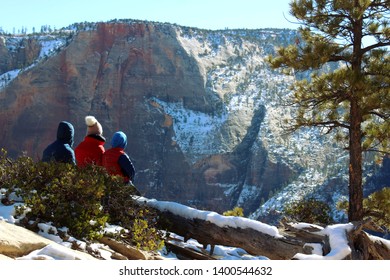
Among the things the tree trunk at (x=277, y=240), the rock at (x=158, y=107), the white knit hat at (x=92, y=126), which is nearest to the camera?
the tree trunk at (x=277, y=240)

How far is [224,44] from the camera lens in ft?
396

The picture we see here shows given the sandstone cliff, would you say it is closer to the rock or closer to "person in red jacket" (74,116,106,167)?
the rock

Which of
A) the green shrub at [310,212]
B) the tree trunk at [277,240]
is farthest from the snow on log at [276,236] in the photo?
the green shrub at [310,212]

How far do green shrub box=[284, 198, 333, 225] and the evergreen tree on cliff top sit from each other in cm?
50

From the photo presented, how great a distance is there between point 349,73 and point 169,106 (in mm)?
105092

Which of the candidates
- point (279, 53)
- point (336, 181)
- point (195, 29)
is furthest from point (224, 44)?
point (279, 53)

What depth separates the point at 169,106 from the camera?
115 metres

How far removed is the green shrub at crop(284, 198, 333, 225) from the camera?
421 inches

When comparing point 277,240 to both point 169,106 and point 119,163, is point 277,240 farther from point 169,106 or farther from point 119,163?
point 169,106

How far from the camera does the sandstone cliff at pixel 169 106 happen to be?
104125mm

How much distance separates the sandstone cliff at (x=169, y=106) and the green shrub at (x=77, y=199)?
92769 millimetres

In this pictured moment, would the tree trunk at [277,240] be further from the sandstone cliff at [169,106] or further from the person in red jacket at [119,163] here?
the sandstone cliff at [169,106]

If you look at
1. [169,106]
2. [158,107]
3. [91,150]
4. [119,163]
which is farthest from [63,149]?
[169,106]

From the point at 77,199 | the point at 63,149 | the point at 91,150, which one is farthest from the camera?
the point at 91,150
